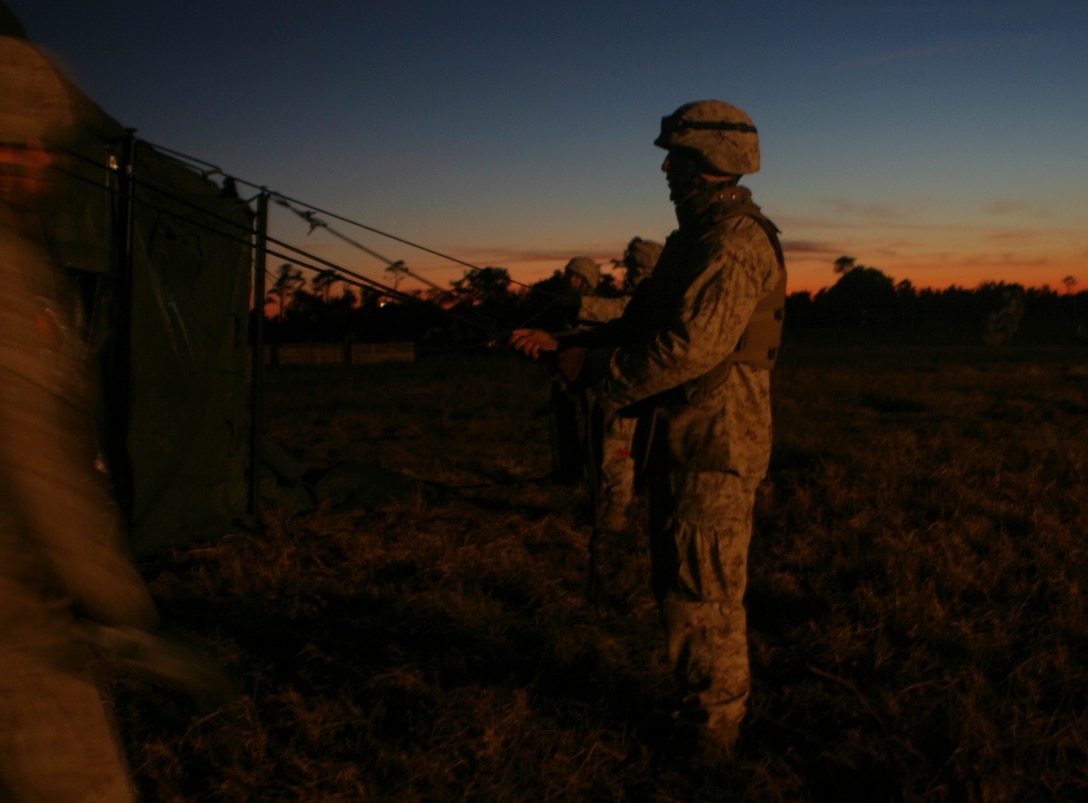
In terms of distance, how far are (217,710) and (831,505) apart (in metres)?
4.39

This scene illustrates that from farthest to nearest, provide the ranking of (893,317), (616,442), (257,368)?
(893,317) → (616,442) → (257,368)

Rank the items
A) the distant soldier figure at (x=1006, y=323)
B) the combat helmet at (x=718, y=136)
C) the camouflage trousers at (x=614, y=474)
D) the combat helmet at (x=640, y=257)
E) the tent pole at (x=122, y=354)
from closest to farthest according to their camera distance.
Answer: the combat helmet at (x=718, y=136) → the tent pole at (x=122, y=354) → the camouflage trousers at (x=614, y=474) → the combat helmet at (x=640, y=257) → the distant soldier figure at (x=1006, y=323)

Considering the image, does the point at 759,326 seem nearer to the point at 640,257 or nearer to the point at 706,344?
the point at 706,344

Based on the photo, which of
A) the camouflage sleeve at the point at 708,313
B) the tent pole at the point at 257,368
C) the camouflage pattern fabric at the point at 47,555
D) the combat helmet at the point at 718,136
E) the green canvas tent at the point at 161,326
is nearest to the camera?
the camouflage pattern fabric at the point at 47,555

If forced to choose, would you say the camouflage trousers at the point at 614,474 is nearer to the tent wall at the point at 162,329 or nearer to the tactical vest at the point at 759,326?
the tent wall at the point at 162,329

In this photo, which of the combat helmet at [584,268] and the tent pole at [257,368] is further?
the combat helmet at [584,268]

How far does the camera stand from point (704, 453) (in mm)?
2885

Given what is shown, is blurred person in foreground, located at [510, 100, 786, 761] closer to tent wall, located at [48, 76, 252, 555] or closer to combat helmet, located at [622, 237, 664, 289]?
tent wall, located at [48, 76, 252, 555]

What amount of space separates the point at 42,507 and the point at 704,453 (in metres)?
1.91

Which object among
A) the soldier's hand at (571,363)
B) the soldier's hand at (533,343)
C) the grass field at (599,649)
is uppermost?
the soldier's hand at (533,343)

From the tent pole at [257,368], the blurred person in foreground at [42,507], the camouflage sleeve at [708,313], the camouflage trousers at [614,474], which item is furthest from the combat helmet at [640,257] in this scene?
the blurred person in foreground at [42,507]

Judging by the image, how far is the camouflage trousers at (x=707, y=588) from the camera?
2.87 meters

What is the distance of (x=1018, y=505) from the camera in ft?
20.0

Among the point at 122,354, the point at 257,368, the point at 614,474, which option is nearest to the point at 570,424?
the point at 614,474
